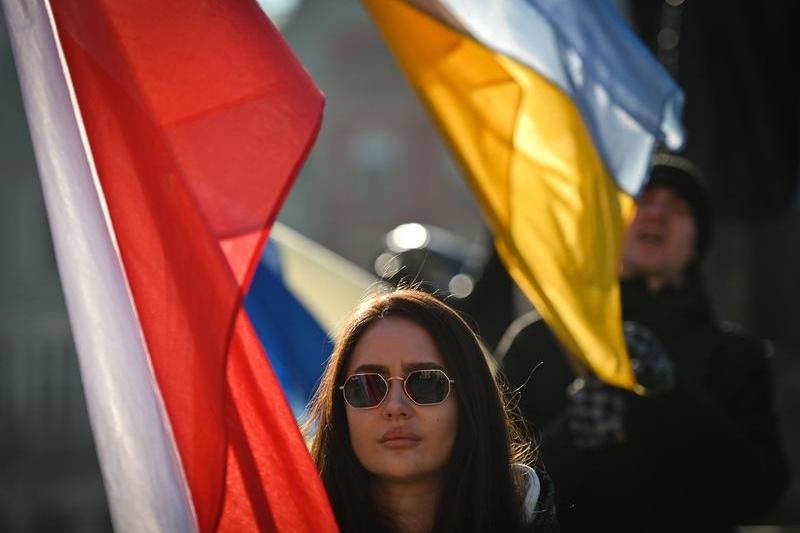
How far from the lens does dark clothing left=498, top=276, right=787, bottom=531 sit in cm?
398

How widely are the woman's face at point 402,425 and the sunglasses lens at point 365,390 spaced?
0.04 ft

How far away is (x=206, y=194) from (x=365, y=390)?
51 cm

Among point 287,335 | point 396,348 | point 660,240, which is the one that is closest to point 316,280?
point 287,335

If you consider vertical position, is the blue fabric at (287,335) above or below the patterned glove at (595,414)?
below

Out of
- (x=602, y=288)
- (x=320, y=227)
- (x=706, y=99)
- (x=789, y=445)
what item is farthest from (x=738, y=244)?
(x=320, y=227)

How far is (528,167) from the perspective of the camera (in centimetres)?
384

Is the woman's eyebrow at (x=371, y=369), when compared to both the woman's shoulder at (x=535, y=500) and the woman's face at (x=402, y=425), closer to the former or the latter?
the woman's face at (x=402, y=425)

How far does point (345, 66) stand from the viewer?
4094cm

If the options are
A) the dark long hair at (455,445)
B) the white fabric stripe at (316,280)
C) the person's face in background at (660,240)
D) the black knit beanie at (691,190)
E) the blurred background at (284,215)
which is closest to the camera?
the dark long hair at (455,445)

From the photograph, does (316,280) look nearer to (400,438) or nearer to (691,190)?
(691,190)

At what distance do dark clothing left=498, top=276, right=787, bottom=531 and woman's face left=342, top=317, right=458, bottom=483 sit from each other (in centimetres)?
104

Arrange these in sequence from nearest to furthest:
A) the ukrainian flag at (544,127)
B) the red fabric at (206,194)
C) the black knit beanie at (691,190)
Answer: the red fabric at (206,194)
the ukrainian flag at (544,127)
the black knit beanie at (691,190)

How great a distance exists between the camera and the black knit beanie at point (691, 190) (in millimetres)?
4582

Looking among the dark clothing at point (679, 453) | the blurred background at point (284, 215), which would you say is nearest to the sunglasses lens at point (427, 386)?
the dark clothing at point (679, 453)
